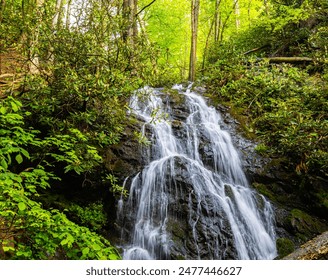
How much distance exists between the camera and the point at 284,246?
535cm

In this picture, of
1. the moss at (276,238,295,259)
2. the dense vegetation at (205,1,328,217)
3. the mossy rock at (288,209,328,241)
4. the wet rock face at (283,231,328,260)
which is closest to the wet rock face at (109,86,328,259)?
the mossy rock at (288,209,328,241)

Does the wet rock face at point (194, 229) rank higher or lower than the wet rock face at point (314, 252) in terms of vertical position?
lower

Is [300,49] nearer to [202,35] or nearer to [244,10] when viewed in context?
[244,10]

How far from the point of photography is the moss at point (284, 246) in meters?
5.27

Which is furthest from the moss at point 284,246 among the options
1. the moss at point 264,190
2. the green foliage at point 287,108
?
the green foliage at point 287,108

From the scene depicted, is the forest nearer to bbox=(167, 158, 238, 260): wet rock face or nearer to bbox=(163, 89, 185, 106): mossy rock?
bbox=(167, 158, 238, 260): wet rock face

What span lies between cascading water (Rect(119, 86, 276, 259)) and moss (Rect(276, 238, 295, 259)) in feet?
0.37

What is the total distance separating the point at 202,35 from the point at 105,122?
18.4m

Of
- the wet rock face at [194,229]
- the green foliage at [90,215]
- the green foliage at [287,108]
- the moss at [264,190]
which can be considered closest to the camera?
the wet rock face at [194,229]

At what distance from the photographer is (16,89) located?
5.97 m

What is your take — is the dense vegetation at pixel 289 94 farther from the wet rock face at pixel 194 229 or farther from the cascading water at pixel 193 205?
the wet rock face at pixel 194 229

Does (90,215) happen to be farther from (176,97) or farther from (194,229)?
(176,97)

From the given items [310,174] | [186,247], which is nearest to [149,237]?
[186,247]

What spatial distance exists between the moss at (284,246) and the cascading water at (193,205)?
0.11m
